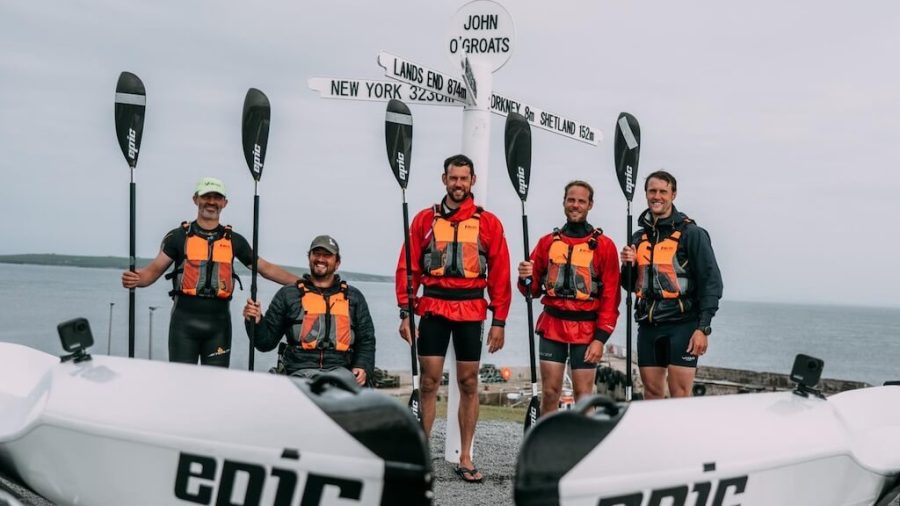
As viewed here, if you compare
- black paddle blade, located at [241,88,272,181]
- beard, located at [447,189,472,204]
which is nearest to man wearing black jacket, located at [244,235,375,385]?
Result: beard, located at [447,189,472,204]

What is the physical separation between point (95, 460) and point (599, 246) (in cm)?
A: 296

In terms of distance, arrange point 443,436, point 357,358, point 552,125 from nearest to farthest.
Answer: point 357,358, point 552,125, point 443,436

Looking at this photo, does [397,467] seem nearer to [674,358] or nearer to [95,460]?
[95,460]

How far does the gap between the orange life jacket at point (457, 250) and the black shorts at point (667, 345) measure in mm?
1034

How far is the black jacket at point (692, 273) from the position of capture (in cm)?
426

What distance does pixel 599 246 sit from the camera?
452 centimetres

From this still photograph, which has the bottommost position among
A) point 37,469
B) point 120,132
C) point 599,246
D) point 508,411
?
point 508,411

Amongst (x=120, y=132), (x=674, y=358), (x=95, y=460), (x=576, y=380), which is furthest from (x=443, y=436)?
(x=95, y=460)

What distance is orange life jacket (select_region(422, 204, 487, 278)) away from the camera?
4.38 metres

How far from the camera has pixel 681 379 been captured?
4.31 metres

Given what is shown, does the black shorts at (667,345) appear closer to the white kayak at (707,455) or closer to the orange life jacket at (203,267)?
the white kayak at (707,455)

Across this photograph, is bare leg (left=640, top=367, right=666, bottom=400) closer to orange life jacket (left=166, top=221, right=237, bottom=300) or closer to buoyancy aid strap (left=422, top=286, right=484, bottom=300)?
buoyancy aid strap (left=422, top=286, right=484, bottom=300)

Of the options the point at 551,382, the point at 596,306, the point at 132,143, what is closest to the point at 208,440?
Result: the point at 551,382

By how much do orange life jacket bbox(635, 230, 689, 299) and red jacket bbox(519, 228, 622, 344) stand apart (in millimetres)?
198
